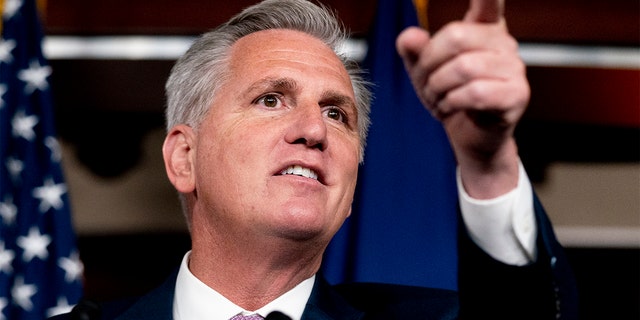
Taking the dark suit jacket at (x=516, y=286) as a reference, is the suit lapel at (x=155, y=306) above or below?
below

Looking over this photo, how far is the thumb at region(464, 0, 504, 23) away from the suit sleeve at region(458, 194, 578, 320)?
38 centimetres

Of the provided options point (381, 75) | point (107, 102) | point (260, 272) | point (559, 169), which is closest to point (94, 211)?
point (107, 102)

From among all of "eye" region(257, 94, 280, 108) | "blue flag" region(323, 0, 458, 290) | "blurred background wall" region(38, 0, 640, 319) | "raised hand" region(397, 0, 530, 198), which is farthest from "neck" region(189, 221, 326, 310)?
"blurred background wall" region(38, 0, 640, 319)

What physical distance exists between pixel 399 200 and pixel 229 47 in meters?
0.96

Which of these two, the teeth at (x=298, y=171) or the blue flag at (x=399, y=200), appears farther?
the blue flag at (x=399, y=200)

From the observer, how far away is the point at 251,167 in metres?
1.80

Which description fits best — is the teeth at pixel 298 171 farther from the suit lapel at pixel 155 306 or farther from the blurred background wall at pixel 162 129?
the blurred background wall at pixel 162 129

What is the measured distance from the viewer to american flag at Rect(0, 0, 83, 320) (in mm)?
2838

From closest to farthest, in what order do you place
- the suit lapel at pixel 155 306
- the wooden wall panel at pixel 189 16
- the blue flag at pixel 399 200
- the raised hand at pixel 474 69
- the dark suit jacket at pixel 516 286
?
the raised hand at pixel 474 69 < the dark suit jacket at pixel 516 286 < the suit lapel at pixel 155 306 < the blue flag at pixel 399 200 < the wooden wall panel at pixel 189 16

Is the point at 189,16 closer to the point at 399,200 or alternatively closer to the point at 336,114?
the point at 399,200

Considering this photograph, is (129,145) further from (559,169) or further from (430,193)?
(559,169)

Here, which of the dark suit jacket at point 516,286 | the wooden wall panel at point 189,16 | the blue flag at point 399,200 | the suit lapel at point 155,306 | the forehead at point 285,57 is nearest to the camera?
the dark suit jacket at point 516,286

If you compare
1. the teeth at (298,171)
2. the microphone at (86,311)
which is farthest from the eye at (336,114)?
the microphone at (86,311)

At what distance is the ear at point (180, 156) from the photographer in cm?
204
